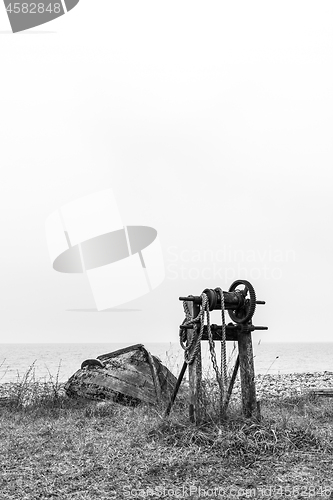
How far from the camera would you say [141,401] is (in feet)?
24.8

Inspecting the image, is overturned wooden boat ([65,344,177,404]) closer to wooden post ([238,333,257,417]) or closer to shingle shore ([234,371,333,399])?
shingle shore ([234,371,333,399])

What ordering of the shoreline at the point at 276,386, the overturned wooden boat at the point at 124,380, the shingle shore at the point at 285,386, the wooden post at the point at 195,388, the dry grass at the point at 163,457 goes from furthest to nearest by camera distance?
1. the shingle shore at the point at 285,386
2. the shoreline at the point at 276,386
3. the overturned wooden boat at the point at 124,380
4. the wooden post at the point at 195,388
5. the dry grass at the point at 163,457

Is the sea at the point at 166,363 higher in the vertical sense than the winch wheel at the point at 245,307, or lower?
lower

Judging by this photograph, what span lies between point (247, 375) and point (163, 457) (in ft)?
5.19

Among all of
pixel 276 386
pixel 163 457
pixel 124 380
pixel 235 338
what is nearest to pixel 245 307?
pixel 235 338

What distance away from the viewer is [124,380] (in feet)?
25.4

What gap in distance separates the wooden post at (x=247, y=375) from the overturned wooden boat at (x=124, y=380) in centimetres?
267

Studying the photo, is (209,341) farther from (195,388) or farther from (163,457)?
(163,457)

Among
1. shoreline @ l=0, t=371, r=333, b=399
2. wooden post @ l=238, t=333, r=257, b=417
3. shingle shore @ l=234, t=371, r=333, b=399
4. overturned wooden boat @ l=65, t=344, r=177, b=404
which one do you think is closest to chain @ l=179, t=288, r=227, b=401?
wooden post @ l=238, t=333, r=257, b=417

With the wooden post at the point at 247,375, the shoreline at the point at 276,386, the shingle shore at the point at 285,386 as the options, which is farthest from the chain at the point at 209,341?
the shingle shore at the point at 285,386

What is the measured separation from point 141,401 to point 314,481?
4.21m

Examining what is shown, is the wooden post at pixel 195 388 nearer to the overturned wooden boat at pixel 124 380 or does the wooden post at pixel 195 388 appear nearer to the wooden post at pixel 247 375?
the wooden post at pixel 247 375

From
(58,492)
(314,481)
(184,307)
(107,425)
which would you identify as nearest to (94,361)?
(107,425)

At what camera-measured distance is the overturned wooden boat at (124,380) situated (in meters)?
7.63
